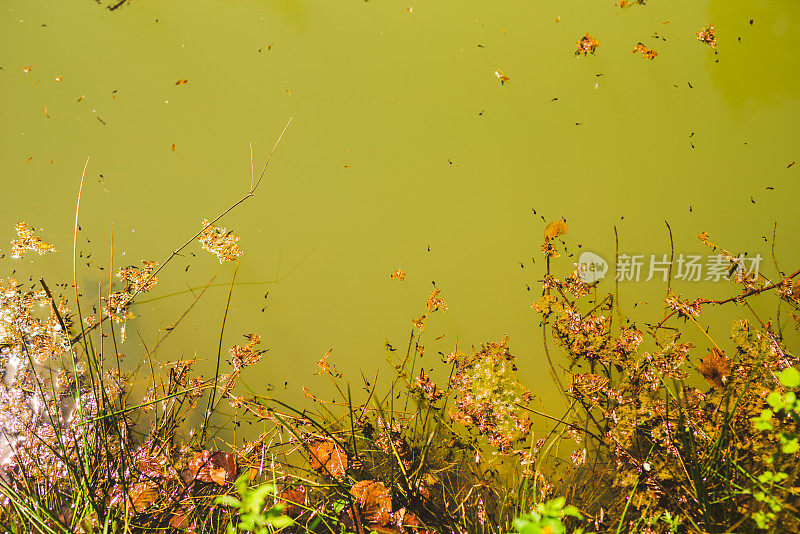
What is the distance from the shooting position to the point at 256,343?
5.39 feet

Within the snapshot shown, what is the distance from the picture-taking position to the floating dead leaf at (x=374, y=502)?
1062 millimetres

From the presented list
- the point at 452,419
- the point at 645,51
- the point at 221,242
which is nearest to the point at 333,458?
the point at 452,419

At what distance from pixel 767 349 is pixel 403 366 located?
1233mm

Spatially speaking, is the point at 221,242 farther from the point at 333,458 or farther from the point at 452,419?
the point at 452,419

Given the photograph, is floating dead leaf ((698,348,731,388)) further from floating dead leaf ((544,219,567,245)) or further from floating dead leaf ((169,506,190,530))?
floating dead leaf ((169,506,190,530))

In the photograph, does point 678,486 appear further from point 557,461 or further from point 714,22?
point 714,22

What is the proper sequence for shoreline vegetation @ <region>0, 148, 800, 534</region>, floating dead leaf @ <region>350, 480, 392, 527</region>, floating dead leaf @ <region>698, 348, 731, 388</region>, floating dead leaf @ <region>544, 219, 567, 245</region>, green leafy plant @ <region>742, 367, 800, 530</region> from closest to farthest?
green leafy plant @ <region>742, 367, 800, 530</region>, floating dead leaf @ <region>350, 480, 392, 527</region>, shoreline vegetation @ <region>0, 148, 800, 534</region>, floating dead leaf @ <region>698, 348, 731, 388</region>, floating dead leaf @ <region>544, 219, 567, 245</region>

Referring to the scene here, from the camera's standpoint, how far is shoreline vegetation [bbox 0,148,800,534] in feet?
3.87

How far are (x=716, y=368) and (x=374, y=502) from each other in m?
1.26

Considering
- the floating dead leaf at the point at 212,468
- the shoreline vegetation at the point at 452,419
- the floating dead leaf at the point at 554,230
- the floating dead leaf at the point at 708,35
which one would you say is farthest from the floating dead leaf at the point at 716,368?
the floating dead leaf at the point at 212,468

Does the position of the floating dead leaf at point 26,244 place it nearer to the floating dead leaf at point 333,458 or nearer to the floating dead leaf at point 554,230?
the floating dead leaf at point 333,458

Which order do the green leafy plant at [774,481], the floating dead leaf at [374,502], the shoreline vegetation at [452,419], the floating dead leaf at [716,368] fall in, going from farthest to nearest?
the floating dead leaf at [716,368], the shoreline vegetation at [452,419], the floating dead leaf at [374,502], the green leafy plant at [774,481]

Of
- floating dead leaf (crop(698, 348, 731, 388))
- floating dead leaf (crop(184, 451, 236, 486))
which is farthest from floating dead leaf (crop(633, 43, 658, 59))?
floating dead leaf (crop(184, 451, 236, 486))

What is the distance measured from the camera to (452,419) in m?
1.53
